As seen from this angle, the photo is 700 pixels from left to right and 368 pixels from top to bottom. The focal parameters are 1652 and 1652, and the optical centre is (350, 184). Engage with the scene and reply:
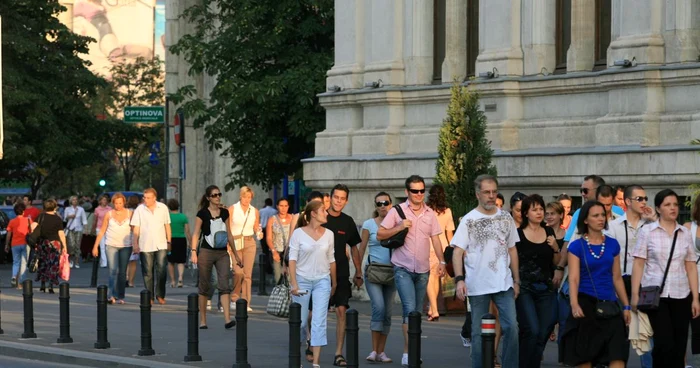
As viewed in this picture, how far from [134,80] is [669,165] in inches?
2444

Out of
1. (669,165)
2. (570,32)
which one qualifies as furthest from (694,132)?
(570,32)

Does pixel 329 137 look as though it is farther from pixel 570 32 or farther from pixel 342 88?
pixel 570 32

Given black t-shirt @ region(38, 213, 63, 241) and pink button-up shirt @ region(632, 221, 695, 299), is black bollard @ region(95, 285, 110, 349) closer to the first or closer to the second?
pink button-up shirt @ region(632, 221, 695, 299)

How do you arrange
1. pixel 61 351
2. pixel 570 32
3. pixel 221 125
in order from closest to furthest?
pixel 61 351, pixel 570 32, pixel 221 125

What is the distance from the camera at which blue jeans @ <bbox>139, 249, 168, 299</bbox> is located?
25562mm

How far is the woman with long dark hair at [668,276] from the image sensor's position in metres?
13.0

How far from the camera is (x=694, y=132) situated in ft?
68.8

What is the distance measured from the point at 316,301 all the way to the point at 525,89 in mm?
8997

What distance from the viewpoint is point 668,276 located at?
42.8 feet

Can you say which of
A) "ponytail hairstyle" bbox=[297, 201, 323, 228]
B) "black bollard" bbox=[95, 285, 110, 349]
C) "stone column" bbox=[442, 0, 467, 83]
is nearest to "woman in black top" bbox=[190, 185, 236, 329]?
"black bollard" bbox=[95, 285, 110, 349]

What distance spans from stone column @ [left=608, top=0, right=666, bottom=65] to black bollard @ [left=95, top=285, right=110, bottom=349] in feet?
26.1

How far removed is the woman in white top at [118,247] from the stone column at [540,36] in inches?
275

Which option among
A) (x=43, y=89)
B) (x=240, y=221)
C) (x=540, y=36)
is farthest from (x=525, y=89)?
(x=43, y=89)

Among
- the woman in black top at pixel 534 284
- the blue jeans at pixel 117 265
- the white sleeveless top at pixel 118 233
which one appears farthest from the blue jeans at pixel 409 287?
the white sleeveless top at pixel 118 233
